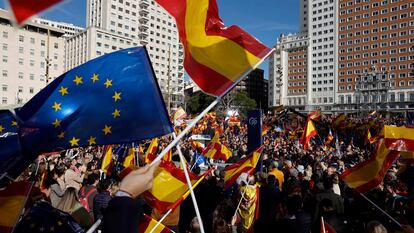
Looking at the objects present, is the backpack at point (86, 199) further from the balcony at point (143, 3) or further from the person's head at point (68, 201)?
the balcony at point (143, 3)

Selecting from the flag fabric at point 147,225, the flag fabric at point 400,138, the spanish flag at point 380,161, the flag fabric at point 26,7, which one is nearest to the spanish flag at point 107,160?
the flag fabric at point 147,225

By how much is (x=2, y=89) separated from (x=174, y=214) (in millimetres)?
81159

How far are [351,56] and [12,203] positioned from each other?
366 ft

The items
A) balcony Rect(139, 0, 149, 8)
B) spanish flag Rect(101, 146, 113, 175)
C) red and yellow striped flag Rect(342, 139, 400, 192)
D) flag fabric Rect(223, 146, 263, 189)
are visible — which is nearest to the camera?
red and yellow striped flag Rect(342, 139, 400, 192)

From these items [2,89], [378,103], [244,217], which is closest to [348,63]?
[378,103]

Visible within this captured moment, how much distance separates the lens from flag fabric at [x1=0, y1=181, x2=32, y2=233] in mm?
2990

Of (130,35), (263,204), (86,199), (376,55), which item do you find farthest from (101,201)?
(376,55)

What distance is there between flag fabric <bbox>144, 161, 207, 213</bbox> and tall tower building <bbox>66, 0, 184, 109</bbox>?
8789 cm

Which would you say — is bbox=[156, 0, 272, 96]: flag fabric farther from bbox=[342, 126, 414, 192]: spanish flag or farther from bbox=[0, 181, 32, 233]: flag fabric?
bbox=[342, 126, 414, 192]: spanish flag

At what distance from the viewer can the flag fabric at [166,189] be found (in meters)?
4.71

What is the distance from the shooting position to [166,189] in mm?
4801

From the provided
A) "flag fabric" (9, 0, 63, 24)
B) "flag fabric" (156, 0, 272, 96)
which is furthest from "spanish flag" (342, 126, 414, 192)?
"flag fabric" (9, 0, 63, 24)

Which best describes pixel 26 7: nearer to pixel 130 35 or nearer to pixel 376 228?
pixel 376 228

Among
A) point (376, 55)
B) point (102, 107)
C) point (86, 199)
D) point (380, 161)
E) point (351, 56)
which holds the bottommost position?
point (86, 199)
